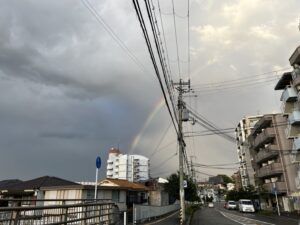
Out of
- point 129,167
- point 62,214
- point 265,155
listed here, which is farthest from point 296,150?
point 129,167

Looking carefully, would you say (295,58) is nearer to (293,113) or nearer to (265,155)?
(293,113)

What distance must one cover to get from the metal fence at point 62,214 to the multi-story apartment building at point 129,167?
363 ft

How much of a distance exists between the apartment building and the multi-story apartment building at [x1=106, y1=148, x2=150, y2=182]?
82.4 meters

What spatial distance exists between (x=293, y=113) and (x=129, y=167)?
93.3 metres

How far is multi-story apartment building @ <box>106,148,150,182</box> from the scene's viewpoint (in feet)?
405

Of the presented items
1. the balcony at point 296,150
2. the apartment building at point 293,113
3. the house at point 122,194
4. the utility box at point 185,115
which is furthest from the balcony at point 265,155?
the utility box at point 185,115

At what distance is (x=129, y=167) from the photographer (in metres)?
124

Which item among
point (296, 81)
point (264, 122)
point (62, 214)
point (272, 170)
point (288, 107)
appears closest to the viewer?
point (62, 214)

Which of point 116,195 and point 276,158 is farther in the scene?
point 276,158

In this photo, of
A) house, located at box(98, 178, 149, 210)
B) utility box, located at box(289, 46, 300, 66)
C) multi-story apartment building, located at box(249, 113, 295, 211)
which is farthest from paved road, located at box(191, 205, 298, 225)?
utility box, located at box(289, 46, 300, 66)

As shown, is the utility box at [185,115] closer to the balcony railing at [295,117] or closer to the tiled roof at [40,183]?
the tiled roof at [40,183]

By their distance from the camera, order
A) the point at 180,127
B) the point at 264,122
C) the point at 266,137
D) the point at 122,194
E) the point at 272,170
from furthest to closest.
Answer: the point at 264,122 → the point at 266,137 → the point at 272,170 → the point at 122,194 → the point at 180,127

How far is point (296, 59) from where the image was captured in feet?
122

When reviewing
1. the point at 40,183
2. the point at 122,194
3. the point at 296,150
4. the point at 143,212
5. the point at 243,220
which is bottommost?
the point at 243,220
